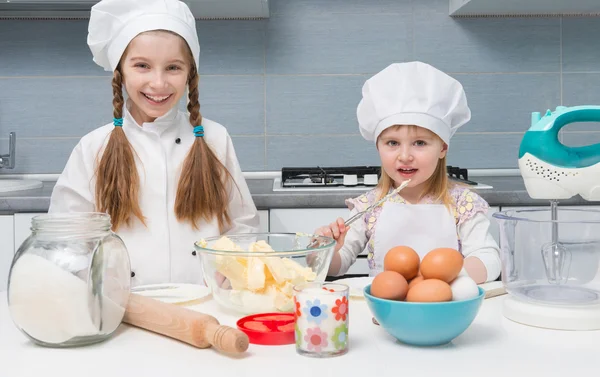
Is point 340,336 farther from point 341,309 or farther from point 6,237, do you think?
point 6,237

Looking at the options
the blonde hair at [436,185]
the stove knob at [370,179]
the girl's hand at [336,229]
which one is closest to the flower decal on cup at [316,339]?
the girl's hand at [336,229]

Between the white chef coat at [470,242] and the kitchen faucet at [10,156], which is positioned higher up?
the kitchen faucet at [10,156]

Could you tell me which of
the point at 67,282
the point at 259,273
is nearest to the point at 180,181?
the point at 259,273

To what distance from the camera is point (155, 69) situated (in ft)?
5.32

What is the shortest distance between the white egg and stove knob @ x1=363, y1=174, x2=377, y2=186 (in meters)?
1.33

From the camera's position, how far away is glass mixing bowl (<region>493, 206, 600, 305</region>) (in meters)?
0.95

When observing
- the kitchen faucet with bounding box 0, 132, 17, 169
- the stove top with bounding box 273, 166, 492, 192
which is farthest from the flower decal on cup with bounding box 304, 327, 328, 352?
the kitchen faucet with bounding box 0, 132, 17, 169

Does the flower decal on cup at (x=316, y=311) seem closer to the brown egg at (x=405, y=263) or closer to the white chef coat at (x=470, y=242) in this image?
the brown egg at (x=405, y=263)

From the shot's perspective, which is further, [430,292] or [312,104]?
[312,104]

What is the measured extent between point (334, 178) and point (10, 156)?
3.98ft

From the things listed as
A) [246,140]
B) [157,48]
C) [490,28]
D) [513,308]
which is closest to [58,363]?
[513,308]

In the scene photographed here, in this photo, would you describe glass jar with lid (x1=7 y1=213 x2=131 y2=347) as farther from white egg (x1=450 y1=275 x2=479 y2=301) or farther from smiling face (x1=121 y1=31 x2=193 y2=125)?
smiling face (x1=121 y1=31 x2=193 y2=125)

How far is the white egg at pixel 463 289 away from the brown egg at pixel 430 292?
0.01 metres

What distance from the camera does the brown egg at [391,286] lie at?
0.85 metres
